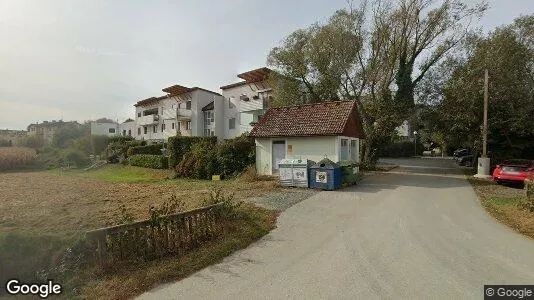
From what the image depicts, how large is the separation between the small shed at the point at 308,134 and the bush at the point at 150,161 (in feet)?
35.0

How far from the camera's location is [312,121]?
19078 millimetres

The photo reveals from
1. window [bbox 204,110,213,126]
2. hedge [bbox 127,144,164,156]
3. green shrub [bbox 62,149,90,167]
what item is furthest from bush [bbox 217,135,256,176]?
window [bbox 204,110,213,126]

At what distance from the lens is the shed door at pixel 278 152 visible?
19.5 metres

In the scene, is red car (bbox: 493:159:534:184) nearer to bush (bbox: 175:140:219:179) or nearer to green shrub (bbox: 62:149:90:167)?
bush (bbox: 175:140:219:179)

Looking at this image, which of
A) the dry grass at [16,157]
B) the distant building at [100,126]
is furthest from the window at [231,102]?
the distant building at [100,126]

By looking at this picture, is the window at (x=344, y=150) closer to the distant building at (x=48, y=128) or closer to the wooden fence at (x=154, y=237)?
the wooden fence at (x=154, y=237)

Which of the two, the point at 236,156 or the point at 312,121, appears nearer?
the point at 312,121

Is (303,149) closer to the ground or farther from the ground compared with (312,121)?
closer to the ground

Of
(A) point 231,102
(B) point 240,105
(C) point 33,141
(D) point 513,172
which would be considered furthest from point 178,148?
(D) point 513,172

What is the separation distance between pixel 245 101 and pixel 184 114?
11260 mm

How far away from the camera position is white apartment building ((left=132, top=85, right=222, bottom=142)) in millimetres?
46781

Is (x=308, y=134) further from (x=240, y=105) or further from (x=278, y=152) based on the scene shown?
(x=240, y=105)

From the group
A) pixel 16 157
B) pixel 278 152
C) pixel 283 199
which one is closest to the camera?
pixel 16 157

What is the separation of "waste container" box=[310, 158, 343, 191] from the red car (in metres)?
8.37
